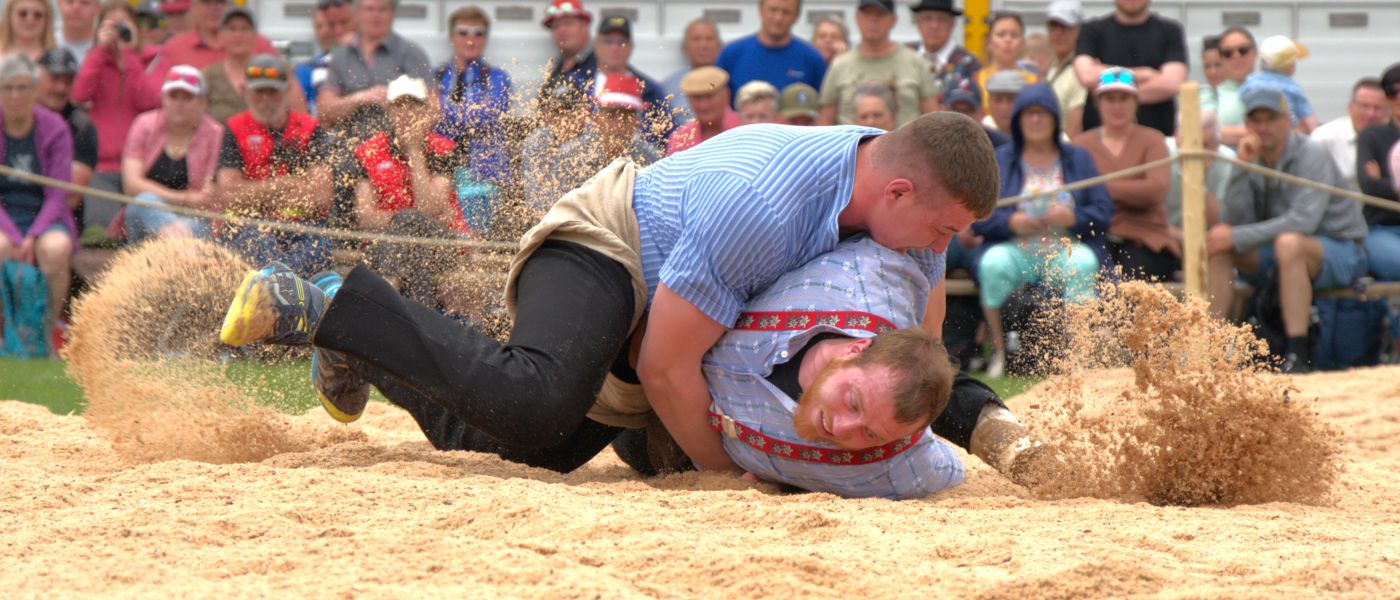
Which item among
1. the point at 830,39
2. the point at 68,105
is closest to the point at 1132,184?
the point at 830,39

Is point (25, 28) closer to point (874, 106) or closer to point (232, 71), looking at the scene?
point (232, 71)

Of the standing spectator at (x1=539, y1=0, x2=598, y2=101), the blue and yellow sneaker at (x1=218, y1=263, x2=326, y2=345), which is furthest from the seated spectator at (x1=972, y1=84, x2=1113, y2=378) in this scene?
the blue and yellow sneaker at (x1=218, y1=263, x2=326, y2=345)

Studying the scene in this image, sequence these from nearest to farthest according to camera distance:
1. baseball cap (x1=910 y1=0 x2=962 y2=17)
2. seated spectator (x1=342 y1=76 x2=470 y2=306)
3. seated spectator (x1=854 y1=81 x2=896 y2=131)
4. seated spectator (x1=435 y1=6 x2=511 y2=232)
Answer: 1. seated spectator (x1=435 y1=6 x2=511 y2=232)
2. seated spectator (x1=342 y1=76 x2=470 y2=306)
3. seated spectator (x1=854 y1=81 x2=896 y2=131)
4. baseball cap (x1=910 y1=0 x2=962 y2=17)

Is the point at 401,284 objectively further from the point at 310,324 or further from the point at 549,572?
the point at 549,572

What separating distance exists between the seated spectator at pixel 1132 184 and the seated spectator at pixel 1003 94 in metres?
0.40

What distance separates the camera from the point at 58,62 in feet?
26.4

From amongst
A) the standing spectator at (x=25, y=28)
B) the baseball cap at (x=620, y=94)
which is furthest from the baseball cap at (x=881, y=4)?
the standing spectator at (x=25, y=28)

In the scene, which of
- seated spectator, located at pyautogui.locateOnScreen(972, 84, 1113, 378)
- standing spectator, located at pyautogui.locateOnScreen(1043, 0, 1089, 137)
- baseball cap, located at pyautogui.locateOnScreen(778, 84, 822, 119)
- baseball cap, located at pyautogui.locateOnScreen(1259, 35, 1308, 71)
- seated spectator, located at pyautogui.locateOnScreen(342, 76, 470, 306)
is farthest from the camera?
baseball cap, located at pyautogui.locateOnScreen(1259, 35, 1308, 71)

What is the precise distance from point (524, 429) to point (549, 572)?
99 cm

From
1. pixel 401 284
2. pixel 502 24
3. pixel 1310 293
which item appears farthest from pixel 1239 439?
pixel 502 24

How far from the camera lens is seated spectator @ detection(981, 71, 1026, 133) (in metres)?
7.74

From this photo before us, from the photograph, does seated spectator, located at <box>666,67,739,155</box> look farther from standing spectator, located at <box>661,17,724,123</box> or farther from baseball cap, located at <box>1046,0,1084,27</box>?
baseball cap, located at <box>1046,0,1084,27</box>

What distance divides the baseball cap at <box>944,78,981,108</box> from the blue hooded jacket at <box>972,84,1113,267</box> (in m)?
0.65

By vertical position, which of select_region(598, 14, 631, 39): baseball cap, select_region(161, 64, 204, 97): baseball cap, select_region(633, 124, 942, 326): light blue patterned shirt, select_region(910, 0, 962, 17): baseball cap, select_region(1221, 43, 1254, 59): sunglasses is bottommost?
select_region(633, 124, 942, 326): light blue patterned shirt
